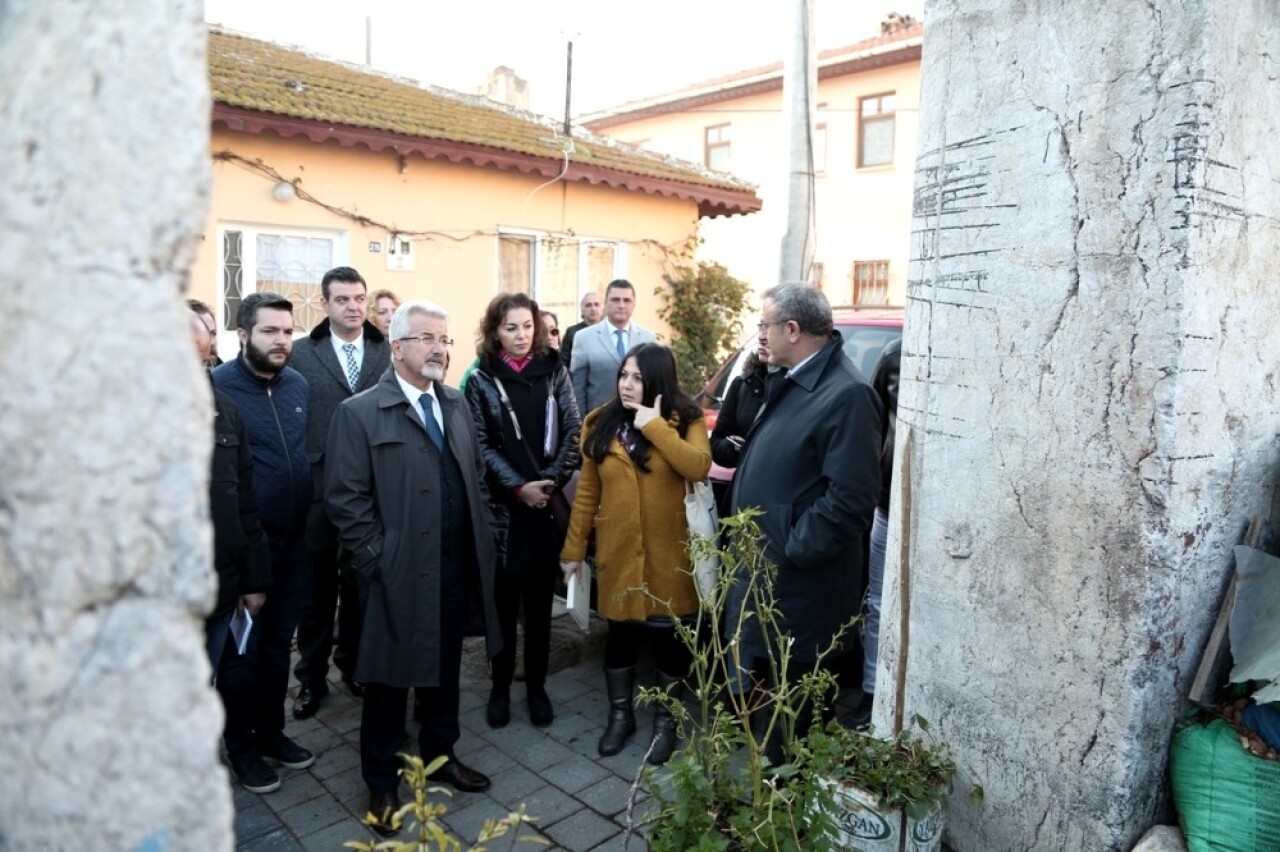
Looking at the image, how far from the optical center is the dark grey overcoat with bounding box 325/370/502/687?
3342 mm

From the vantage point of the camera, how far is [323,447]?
176 inches

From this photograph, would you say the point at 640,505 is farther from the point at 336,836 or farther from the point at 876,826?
the point at 876,826

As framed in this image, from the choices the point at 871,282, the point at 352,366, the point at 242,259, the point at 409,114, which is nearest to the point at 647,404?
the point at 352,366

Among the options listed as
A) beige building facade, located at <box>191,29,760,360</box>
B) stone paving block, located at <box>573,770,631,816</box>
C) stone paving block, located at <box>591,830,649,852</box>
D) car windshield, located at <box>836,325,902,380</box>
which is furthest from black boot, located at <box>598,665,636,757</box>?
beige building facade, located at <box>191,29,760,360</box>

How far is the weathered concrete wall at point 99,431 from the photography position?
832 millimetres

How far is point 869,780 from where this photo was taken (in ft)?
7.72

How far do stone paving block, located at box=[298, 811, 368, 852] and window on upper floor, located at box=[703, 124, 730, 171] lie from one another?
19287 mm

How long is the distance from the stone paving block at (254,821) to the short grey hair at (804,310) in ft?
9.03

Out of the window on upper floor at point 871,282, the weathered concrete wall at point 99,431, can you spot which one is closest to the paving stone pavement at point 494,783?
the weathered concrete wall at point 99,431

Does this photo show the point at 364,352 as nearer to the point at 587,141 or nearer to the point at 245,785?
the point at 245,785

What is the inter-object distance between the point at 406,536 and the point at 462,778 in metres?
1.06

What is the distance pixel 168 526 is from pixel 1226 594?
2.44 m

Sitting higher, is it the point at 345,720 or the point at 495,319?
the point at 495,319

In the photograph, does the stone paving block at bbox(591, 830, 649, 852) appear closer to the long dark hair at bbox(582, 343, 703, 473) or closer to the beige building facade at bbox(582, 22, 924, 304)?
the long dark hair at bbox(582, 343, 703, 473)
